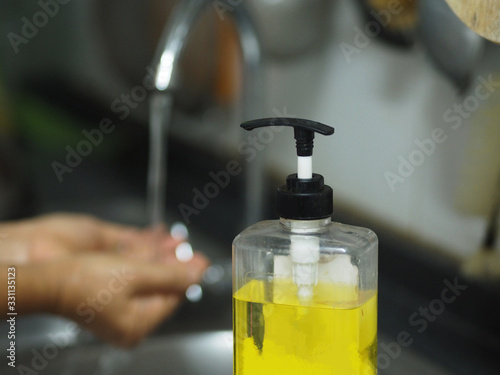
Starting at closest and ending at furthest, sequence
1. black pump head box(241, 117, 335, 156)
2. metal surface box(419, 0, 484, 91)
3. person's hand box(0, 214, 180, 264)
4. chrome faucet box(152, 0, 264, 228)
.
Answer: black pump head box(241, 117, 335, 156) → metal surface box(419, 0, 484, 91) → chrome faucet box(152, 0, 264, 228) → person's hand box(0, 214, 180, 264)

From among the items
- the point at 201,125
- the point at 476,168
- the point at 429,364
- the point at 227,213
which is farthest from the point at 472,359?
the point at 201,125

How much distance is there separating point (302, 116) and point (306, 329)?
0.49m

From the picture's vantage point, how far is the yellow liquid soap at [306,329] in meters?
0.40

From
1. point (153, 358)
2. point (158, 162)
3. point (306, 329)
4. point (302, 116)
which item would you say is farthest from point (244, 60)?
point (306, 329)

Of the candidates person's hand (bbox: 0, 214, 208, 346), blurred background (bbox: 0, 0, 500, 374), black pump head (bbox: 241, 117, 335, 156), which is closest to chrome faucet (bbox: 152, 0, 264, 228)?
blurred background (bbox: 0, 0, 500, 374)

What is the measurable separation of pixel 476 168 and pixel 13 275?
21.2 inches

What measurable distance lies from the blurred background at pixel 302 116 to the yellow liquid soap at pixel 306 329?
26 centimetres

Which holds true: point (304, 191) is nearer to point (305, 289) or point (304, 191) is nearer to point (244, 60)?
point (305, 289)

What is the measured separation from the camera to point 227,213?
1.04 metres

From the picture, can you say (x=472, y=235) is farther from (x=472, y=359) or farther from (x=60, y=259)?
(x=60, y=259)

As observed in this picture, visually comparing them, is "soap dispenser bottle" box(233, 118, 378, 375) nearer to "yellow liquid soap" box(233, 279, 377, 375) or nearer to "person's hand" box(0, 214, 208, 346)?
"yellow liquid soap" box(233, 279, 377, 375)

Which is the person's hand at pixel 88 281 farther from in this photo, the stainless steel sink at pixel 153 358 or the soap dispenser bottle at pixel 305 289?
the soap dispenser bottle at pixel 305 289

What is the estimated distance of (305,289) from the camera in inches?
15.9

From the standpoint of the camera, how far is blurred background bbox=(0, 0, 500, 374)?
2.06 ft
